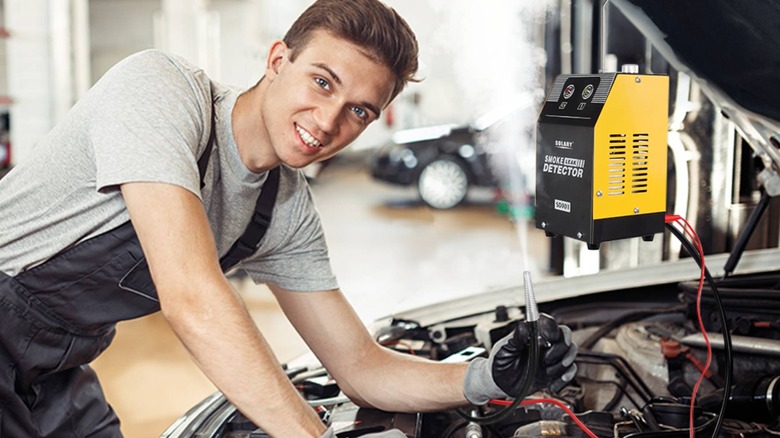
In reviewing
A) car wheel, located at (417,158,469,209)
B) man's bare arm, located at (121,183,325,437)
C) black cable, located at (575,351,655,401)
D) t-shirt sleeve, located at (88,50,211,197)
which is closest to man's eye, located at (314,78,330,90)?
t-shirt sleeve, located at (88,50,211,197)

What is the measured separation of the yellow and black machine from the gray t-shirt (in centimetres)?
56

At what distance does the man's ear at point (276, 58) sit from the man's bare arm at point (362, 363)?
473mm

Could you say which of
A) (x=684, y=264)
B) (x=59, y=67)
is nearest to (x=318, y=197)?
(x=59, y=67)

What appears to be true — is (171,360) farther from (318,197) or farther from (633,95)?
(318,197)

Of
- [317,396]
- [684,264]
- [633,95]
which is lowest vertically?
[317,396]

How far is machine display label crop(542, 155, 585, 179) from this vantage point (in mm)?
1062

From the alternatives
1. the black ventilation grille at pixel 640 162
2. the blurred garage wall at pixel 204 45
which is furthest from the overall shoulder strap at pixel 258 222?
the blurred garage wall at pixel 204 45

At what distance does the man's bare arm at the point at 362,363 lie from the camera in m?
1.49

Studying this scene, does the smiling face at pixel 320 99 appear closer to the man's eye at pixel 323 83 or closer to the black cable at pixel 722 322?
the man's eye at pixel 323 83

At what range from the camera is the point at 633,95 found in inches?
41.6

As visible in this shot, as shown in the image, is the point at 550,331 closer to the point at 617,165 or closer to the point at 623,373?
the point at 617,165

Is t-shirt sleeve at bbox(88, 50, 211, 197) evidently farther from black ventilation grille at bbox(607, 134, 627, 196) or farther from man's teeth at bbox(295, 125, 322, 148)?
black ventilation grille at bbox(607, 134, 627, 196)

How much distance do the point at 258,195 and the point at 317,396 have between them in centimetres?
45

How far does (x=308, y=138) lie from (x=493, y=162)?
20.6 feet
